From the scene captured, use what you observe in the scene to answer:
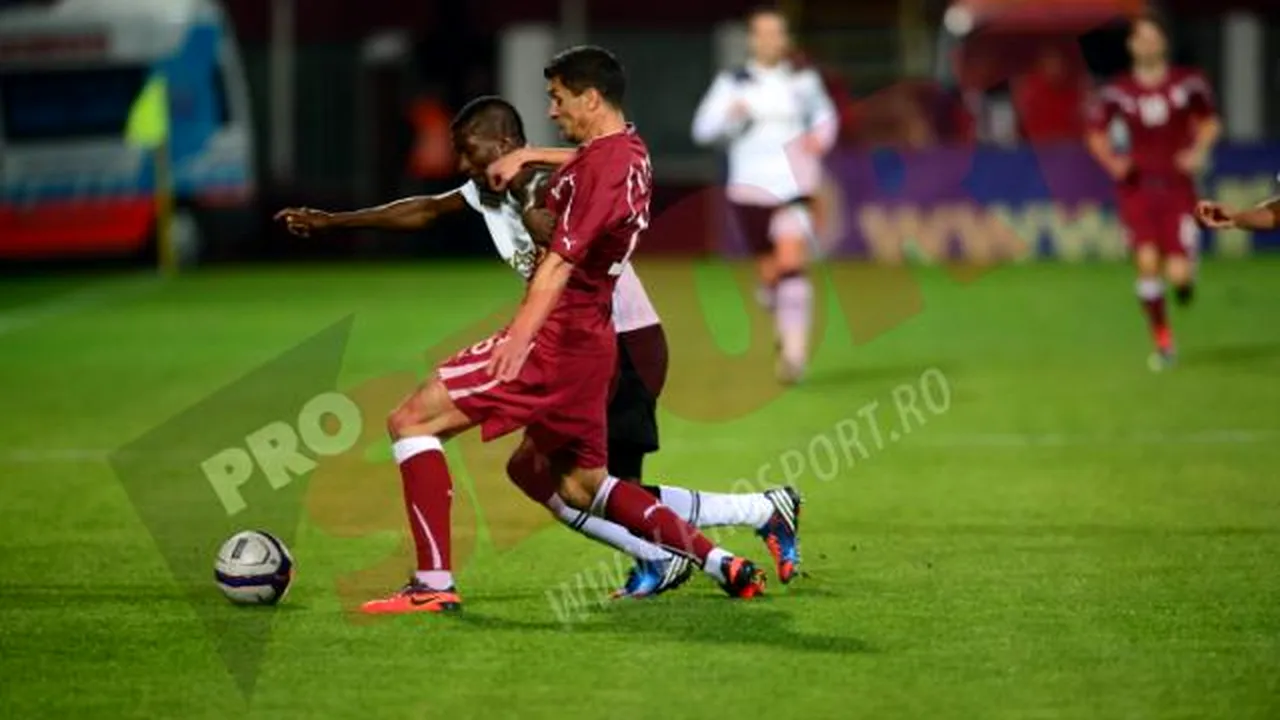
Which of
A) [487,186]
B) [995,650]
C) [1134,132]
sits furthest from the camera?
[1134,132]

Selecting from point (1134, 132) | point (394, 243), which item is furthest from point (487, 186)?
point (394, 243)

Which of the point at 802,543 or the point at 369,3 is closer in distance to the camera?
the point at 802,543

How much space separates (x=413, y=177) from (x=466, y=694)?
2642cm

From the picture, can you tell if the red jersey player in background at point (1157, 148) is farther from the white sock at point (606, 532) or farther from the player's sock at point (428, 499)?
the player's sock at point (428, 499)

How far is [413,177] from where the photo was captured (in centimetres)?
3306

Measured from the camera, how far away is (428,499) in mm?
8148

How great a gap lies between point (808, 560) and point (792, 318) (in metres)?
6.83

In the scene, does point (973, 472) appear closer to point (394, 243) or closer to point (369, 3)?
point (394, 243)

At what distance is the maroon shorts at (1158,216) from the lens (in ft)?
57.4

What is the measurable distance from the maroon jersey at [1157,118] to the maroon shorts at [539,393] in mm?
10366

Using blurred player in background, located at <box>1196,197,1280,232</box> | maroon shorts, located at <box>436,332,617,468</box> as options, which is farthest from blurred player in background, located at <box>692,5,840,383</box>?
maroon shorts, located at <box>436,332,617,468</box>

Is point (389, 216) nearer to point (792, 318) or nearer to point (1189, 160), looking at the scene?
point (792, 318)

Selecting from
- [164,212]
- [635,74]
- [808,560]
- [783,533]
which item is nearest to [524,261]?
[783,533]

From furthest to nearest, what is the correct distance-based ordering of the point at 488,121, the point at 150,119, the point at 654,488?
the point at 150,119 → the point at 654,488 → the point at 488,121
